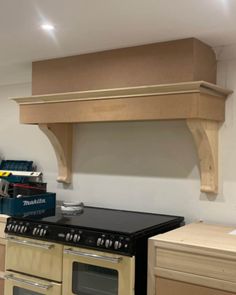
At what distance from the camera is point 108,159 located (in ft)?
9.79

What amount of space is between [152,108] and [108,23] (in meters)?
0.56

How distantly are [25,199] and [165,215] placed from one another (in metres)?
0.97

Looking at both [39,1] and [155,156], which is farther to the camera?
[155,156]

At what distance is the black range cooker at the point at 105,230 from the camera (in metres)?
2.12

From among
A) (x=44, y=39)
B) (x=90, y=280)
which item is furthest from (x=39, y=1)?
(x=90, y=280)

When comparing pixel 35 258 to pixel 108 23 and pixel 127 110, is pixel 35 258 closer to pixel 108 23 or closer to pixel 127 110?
pixel 127 110

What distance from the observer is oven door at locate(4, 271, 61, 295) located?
2340 mm

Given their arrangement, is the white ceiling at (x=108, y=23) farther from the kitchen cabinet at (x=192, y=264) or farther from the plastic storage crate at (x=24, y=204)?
the kitchen cabinet at (x=192, y=264)

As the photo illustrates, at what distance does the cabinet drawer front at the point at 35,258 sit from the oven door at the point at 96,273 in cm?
7

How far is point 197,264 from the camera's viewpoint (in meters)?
1.96

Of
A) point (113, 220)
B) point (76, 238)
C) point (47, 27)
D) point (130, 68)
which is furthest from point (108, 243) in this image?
point (47, 27)

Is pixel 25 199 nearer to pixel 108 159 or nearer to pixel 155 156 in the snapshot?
pixel 108 159

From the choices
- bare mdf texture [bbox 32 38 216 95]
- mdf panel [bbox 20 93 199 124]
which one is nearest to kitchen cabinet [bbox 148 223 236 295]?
mdf panel [bbox 20 93 199 124]

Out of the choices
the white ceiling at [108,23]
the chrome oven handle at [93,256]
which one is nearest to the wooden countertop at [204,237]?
the chrome oven handle at [93,256]
